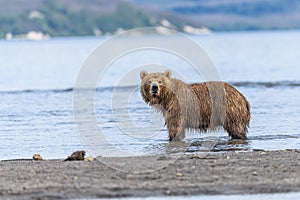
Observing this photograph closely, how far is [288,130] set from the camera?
20.8 meters

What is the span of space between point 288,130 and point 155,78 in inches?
184

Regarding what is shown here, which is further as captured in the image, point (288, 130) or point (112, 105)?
point (112, 105)

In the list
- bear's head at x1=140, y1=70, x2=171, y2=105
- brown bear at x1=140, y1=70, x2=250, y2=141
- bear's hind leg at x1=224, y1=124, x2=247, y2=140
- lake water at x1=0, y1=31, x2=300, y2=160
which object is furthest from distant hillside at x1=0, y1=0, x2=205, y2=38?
bear's head at x1=140, y1=70, x2=171, y2=105

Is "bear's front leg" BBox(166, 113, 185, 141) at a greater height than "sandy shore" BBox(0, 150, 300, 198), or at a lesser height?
greater

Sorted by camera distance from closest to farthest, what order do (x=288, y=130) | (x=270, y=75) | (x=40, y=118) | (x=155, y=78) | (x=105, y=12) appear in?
1. (x=155, y=78)
2. (x=288, y=130)
3. (x=40, y=118)
4. (x=270, y=75)
5. (x=105, y=12)

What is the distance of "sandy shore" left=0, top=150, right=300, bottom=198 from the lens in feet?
40.5

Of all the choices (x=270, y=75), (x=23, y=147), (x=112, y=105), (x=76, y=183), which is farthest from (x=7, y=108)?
(x=270, y=75)

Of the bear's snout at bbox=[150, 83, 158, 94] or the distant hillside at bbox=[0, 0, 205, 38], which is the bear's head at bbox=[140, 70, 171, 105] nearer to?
the bear's snout at bbox=[150, 83, 158, 94]

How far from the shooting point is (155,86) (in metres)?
17.1

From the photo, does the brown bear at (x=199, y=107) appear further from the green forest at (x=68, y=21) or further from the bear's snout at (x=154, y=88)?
the green forest at (x=68, y=21)

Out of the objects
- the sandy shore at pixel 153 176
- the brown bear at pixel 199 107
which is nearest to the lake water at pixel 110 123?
the brown bear at pixel 199 107

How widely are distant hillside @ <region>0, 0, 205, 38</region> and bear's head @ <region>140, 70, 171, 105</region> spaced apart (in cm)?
15776

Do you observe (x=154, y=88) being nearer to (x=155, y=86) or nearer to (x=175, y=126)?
(x=155, y=86)

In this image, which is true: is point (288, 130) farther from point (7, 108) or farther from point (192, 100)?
point (7, 108)
